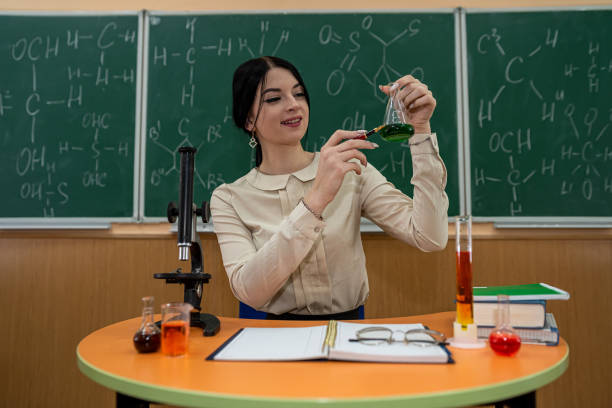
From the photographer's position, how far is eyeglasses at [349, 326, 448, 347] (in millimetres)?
809

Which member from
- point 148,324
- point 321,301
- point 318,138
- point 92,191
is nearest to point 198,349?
point 148,324

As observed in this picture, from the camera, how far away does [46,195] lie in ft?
7.19

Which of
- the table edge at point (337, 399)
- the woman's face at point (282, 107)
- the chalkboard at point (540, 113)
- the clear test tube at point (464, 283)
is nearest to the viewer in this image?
the table edge at point (337, 399)

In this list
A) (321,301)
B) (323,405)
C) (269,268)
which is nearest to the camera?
(323,405)

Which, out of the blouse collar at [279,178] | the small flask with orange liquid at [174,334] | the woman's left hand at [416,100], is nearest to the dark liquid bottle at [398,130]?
the woman's left hand at [416,100]

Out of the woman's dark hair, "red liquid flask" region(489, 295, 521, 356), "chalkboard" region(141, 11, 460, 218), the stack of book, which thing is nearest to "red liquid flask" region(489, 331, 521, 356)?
"red liquid flask" region(489, 295, 521, 356)

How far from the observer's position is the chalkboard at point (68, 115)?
7.18 feet

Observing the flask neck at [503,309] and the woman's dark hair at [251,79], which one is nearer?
the flask neck at [503,309]

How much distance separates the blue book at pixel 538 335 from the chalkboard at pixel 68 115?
6.11ft

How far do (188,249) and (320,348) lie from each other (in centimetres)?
50

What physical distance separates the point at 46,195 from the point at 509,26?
262cm

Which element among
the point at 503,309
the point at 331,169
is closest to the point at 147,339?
the point at 331,169

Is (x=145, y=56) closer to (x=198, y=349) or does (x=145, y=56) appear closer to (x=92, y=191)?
(x=92, y=191)

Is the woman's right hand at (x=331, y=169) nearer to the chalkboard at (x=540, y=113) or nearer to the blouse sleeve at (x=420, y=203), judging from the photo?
the blouse sleeve at (x=420, y=203)
